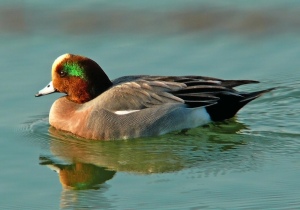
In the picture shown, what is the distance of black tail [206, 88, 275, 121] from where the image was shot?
10.2 metres

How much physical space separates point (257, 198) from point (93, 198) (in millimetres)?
1279

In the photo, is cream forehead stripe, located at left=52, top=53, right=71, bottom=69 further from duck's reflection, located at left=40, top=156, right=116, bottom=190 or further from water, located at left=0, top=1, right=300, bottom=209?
duck's reflection, located at left=40, top=156, right=116, bottom=190

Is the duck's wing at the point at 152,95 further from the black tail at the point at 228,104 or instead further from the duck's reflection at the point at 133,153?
the duck's reflection at the point at 133,153

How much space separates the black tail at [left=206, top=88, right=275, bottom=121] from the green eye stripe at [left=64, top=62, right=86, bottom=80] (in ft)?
4.18

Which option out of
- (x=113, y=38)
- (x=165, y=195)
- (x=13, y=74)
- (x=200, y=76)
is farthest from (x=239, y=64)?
(x=165, y=195)

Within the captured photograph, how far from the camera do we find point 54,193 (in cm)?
838

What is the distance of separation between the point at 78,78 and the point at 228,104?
148 cm

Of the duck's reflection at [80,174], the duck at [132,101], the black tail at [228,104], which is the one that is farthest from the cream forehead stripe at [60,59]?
the black tail at [228,104]

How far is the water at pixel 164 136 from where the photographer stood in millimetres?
8281

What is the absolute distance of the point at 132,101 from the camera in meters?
10.1

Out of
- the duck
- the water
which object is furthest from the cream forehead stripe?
the water

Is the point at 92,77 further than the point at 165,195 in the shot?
Yes

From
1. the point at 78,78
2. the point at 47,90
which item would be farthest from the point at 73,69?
the point at 47,90

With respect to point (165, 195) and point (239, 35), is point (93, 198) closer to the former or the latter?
point (165, 195)
